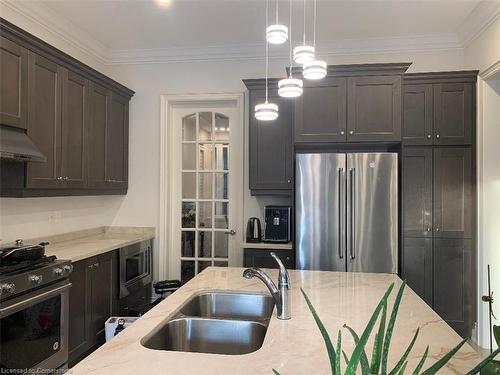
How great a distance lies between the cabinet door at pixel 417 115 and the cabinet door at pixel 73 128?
299cm

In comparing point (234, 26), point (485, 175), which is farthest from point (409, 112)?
point (234, 26)

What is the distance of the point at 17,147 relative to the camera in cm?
239

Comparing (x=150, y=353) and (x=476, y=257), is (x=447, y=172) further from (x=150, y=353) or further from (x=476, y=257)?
(x=150, y=353)

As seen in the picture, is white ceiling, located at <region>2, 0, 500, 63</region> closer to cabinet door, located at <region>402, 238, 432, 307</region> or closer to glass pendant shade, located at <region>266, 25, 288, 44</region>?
glass pendant shade, located at <region>266, 25, 288, 44</region>

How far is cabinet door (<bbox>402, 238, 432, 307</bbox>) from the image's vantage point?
3379 millimetres

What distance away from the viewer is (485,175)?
3.31 m

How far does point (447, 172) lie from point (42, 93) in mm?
3551

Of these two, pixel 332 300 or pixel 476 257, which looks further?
pixel 476 257

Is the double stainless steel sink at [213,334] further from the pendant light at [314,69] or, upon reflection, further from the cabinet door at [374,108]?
the cabinet door at [374,108]

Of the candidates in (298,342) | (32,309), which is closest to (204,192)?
(32,309)

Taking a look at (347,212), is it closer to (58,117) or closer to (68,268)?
(68,268)

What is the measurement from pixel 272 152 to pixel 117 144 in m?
1.67

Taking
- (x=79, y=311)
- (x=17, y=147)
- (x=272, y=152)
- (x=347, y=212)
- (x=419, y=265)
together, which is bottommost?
(x=79, y=311)

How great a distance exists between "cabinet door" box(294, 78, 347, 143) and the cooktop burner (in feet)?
7.44
